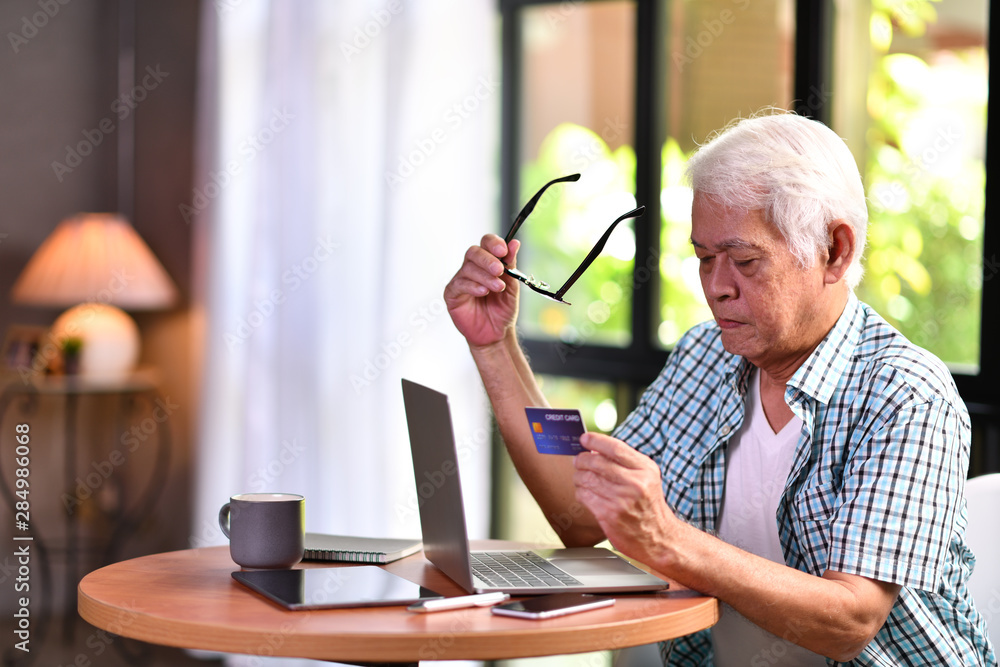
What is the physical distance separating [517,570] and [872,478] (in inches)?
19.0

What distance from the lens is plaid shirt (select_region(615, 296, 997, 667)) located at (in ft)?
4.34

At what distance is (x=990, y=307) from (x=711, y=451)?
103cm

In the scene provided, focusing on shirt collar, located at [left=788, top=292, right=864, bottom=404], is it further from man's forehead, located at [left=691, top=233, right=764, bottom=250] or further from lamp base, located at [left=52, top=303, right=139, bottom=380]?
lamp base, located at [left=52, top=303, right=139, bottom=380]

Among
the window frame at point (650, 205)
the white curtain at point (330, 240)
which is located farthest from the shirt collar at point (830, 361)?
the white curtain at point (330, 240)

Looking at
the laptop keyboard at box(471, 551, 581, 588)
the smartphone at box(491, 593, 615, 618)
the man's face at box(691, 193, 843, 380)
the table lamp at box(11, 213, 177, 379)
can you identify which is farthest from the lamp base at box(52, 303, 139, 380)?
the smartphone at box(491, 593, 615, 618)

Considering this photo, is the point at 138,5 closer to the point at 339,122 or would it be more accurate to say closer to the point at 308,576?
the point at 339,122

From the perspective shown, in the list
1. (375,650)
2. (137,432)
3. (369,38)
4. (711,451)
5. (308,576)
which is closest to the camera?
(375,650)

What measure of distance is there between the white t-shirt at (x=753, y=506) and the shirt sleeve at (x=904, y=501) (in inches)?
7.6

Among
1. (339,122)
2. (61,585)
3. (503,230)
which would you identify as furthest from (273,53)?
(61,585)

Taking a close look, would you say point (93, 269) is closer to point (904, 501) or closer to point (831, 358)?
point (831, 358)

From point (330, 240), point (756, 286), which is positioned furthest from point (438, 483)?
point (330, 240)

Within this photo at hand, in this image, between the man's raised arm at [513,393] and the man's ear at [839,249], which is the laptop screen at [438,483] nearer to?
the man's raised arm at [513,393]

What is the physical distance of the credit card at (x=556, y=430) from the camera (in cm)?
125

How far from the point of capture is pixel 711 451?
1.62 m
